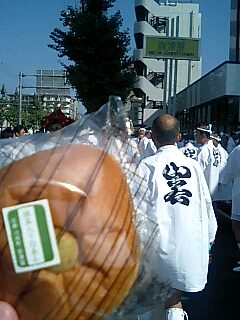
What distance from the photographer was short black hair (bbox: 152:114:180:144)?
3.96 meters

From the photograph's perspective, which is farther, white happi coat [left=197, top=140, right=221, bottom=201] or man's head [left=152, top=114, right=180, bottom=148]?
white happi coat [left=197, top=140, right=221, bottom=201]

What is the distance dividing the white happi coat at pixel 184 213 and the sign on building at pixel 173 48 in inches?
968

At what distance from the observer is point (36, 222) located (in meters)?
1.04

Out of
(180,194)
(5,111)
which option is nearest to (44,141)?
(180,194)

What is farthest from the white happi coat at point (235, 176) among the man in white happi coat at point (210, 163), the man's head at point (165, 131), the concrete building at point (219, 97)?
the concrete building at point (219, 97)

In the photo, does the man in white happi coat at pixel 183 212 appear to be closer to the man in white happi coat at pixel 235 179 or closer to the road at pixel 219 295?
the road at pixel 219 295

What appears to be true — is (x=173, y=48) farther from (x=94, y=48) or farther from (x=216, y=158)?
(x=216, y=158)

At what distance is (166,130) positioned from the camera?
158 inches

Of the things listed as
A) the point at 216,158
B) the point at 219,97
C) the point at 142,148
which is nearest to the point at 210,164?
the point at 216,158

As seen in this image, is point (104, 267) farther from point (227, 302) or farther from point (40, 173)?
point (227, 302)

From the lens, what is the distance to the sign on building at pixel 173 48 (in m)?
28.4

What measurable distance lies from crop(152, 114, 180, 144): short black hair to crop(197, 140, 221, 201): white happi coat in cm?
479

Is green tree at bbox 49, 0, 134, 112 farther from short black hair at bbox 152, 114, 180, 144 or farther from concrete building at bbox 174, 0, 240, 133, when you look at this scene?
short black hair at bbox 152, 114, 180, 144

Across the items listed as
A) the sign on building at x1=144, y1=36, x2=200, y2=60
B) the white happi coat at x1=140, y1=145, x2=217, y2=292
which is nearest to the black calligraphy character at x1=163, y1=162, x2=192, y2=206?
the white happi coat at x1=140, y1=145, x2=217, y2=292
